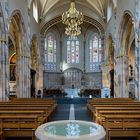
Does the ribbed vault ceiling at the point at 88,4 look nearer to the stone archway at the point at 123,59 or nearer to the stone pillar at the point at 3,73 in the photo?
the stone archway at the point at 123,59

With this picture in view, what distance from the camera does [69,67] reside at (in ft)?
126

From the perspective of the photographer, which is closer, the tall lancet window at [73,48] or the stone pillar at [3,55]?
the stone pillar at [3,55]

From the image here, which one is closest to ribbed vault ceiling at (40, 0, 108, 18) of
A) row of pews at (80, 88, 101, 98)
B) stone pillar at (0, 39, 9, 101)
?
row of pews at (80, 88, 101, 98)

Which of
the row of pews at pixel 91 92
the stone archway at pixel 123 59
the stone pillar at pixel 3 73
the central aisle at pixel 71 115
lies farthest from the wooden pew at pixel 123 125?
the row of pews at pixel 91 92

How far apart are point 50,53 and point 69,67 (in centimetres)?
359

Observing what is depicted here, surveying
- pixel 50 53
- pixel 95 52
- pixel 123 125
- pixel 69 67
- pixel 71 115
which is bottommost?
pixel 71 115

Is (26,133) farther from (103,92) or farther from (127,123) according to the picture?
(103,92)

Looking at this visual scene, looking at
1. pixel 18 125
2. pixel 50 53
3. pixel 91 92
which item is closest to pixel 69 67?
pixel 50 53

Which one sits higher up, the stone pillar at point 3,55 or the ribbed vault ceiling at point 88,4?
the ribbed vault ceiling at point 88,4

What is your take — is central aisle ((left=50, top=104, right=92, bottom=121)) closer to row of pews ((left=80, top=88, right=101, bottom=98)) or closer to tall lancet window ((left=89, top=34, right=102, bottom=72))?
row of pews ((left=80, top=88, right=101, bottom=98))

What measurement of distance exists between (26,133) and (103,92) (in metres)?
18.1

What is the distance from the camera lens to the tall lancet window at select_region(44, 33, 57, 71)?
37625 millimetres

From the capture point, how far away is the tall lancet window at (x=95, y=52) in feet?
124

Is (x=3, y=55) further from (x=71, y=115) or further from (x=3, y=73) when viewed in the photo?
(x=71, y=115)
